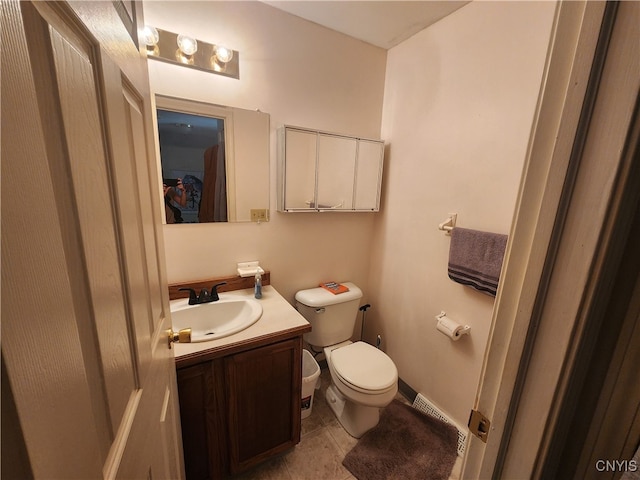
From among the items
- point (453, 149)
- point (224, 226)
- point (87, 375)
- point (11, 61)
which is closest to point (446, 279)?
point (453, 149)

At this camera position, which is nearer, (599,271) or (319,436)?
(599,271)

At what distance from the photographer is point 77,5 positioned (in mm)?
321

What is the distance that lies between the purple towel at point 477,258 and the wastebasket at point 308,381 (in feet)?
3.23

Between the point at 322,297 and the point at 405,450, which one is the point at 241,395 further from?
the point at 405,450

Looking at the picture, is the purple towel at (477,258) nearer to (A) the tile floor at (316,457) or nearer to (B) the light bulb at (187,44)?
(A) the tile floor at (316,457)

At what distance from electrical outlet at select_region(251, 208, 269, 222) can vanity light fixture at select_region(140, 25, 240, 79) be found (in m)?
0.72

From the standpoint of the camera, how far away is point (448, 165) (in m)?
1.50

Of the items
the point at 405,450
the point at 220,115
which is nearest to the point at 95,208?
the point at 220,115

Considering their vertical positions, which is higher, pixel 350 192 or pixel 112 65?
pixel 112 65

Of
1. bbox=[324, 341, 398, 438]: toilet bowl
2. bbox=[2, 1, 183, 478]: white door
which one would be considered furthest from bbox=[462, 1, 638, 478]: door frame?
bbox=[324, 341, 398, 438]: toilet bowl

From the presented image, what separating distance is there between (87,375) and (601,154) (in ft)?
2.37

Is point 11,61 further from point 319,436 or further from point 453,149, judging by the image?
point 319,436

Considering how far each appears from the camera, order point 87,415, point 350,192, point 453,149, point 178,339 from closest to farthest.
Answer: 1. point 87,415
2. point 178,339
3. point 453,149
4. point 350,192


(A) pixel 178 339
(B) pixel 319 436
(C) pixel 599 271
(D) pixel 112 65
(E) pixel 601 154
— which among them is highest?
(D) pixel 112 65
